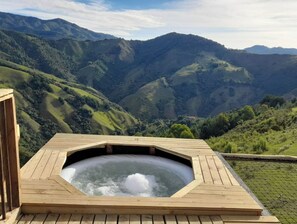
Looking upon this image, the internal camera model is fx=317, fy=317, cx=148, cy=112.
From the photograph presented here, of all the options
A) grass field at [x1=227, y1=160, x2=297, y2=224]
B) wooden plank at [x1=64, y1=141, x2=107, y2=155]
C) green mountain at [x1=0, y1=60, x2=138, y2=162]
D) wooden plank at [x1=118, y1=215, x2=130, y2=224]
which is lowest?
green mountain at [x1=0, y1=60, x2=138, y2=162]

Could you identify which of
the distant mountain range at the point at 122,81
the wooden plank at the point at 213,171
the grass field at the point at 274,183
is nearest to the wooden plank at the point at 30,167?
the wooden plank at the point at 213,171

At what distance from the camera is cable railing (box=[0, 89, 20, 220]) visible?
334 centimetres

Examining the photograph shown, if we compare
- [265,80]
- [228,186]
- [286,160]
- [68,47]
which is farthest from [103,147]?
[68,47]

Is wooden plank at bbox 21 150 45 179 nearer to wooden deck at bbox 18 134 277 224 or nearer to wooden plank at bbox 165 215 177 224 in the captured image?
wooden deck at bbox 18 134 277 224

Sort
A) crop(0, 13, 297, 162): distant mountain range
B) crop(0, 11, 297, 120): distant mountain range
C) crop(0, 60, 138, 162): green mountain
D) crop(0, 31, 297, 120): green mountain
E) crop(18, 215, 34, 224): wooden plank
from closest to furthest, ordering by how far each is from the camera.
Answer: crop(18, 215, 34, 224): wooden plank < crop(0, 60, 138, 162): green mountain < crop(0, 13, 297, 162): distant mountain range < crop(0, 31, 297, 120): green mountain < crop(0, 11, 297, 120): distant mountain range

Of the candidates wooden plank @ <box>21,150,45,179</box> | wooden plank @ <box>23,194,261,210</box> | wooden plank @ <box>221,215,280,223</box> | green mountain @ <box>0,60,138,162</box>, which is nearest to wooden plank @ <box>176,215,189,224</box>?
wooden plank @ <box>23,194,261,210</box>

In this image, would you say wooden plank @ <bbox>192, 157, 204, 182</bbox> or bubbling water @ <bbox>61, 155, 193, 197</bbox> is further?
bubbling water @ <bbox>61, 155, 193, 197</bbox>

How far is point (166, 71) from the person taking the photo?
516 ft

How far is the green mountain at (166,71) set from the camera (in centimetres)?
11619

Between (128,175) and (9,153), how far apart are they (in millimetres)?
3036

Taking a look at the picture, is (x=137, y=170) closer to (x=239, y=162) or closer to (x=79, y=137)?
(x=79, y=137)

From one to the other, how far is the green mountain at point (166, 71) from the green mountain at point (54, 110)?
71.9 ft

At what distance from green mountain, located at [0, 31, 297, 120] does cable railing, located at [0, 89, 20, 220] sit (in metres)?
99.8

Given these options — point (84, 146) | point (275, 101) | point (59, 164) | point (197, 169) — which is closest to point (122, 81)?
point (275, 101)
